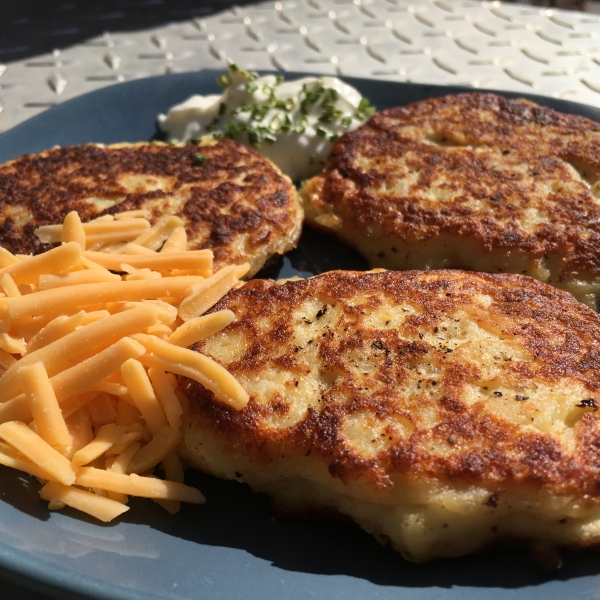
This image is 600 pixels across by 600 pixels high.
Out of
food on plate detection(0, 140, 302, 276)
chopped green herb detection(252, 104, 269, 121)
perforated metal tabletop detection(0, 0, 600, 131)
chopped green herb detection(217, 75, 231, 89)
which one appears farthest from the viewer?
perforated metal tabletop detection(0, 0, 600, 131)

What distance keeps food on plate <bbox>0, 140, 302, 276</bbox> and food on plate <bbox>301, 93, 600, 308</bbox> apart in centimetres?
34

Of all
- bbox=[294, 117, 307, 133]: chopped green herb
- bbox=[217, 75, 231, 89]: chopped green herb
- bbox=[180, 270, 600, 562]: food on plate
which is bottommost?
bbox=[180, 270, 600, 562]: food on plate

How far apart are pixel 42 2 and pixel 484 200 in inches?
271

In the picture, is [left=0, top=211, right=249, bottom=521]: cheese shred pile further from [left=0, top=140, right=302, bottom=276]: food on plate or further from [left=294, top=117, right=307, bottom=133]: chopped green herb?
[left=294, top=117, right=307, bottom=133]: chopped green herb

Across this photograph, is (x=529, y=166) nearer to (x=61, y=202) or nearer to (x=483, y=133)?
(x=483, y=133)

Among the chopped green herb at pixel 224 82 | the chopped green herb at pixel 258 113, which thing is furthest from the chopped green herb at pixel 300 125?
the chopped green herb at pixel 224 82

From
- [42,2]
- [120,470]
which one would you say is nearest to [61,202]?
[120,470]

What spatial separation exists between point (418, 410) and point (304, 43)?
19.5 feet

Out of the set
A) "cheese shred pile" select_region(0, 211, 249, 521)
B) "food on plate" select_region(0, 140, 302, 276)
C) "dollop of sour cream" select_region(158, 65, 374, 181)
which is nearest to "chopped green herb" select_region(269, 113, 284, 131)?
"dollop of sour cream" select_region(158, 65, 374, 181)

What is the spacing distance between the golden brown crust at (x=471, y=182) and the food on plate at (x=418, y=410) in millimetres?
558

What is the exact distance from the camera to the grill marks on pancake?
2.17 m

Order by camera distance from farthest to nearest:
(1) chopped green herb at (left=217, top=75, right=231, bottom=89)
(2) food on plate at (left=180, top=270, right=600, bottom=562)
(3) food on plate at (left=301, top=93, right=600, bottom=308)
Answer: (1) chopped green herb at (left=217, top=75, right=231, bottom=89), (3) food on plate at (left=301, top=93, right=600, bottom=308), (2) food on plate at (left=180, top=270, right=600, bottom=562)

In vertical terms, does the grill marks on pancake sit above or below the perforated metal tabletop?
above

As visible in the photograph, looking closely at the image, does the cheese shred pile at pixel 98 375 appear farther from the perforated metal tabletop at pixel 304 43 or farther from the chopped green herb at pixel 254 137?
the perforated metal tabletop at pixel 304 43
